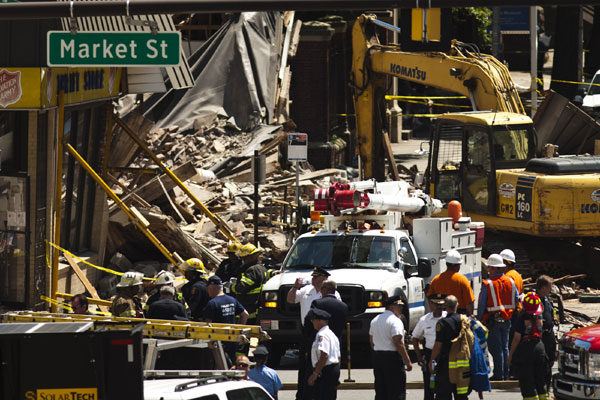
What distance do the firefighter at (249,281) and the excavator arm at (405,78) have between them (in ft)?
29.7

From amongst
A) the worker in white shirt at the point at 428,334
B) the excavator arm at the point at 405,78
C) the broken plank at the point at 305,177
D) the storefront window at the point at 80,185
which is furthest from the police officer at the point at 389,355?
the broken plank at the point at 305,177

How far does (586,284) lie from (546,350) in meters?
8.53

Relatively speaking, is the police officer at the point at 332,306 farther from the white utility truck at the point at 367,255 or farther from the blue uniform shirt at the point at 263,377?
the white utility truck at the point at 367,255

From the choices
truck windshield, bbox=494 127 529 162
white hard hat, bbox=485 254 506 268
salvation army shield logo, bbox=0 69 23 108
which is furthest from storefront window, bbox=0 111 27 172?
truck windshield, bbox=494 127 529 162

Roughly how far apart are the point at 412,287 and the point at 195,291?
12.2 feet

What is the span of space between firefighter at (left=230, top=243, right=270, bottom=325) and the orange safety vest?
3.36 meters

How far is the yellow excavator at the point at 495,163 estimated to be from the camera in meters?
21.3

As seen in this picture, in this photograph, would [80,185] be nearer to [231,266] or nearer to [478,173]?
[231,266]

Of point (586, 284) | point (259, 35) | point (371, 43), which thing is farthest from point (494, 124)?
point (259, 35)

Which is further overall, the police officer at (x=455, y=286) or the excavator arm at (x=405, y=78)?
the excavator arm at (x=405, y=78)

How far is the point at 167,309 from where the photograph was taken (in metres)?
12.8

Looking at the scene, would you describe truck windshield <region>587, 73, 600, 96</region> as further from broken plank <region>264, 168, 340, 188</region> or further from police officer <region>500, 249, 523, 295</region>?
police officer <region>500, 249, 523, 295</region>

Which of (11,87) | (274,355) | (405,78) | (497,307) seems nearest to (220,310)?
(274,355)

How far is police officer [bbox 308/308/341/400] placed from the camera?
40.8 feet
